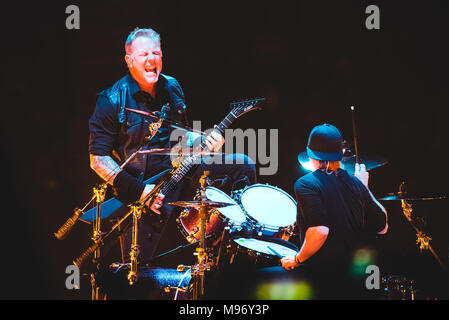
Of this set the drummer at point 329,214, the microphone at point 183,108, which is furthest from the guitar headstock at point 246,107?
the drummer at point 329,214

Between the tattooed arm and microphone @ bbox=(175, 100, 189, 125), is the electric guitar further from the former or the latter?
microphone @ bbox=(175, 100, 189, 125)

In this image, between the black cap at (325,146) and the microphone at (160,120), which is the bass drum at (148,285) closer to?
the microphone at (160,120)

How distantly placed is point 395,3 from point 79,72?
3617mm

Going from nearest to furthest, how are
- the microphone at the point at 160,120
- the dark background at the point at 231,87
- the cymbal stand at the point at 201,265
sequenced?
the cymbal stand at the point at 201,265, the microphone at the point at 160,120, the dark background at the point at 231,87

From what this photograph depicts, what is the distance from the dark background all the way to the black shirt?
1.53 metres

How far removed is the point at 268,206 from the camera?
3.75 m

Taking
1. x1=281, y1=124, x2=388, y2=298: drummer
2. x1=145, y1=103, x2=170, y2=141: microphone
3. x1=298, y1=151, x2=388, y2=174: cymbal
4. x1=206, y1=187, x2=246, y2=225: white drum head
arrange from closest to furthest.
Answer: x1=281, y1=124, x2=388, y2=298: drummer → x1=145, y1=103, x2=170, y2=141: microphone → x1=206, y1=187, x2=246, y2=225: white drum head → x1=298, y1=151, x2=388, y2=174: cymbal

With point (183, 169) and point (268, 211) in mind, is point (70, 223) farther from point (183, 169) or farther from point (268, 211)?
point (268, 211)

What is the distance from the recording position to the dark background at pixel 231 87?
436 cm

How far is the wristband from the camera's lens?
4.06 m

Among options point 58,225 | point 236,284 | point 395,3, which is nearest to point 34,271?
point 58,225

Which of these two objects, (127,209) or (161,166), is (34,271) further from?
(161,166)

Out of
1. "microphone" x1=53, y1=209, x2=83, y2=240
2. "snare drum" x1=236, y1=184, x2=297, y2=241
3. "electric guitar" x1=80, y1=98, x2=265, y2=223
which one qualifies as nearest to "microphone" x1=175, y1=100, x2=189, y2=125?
"electric guitar" x1=80, y1=98, x2=265, y2=223

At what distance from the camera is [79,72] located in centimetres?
448
